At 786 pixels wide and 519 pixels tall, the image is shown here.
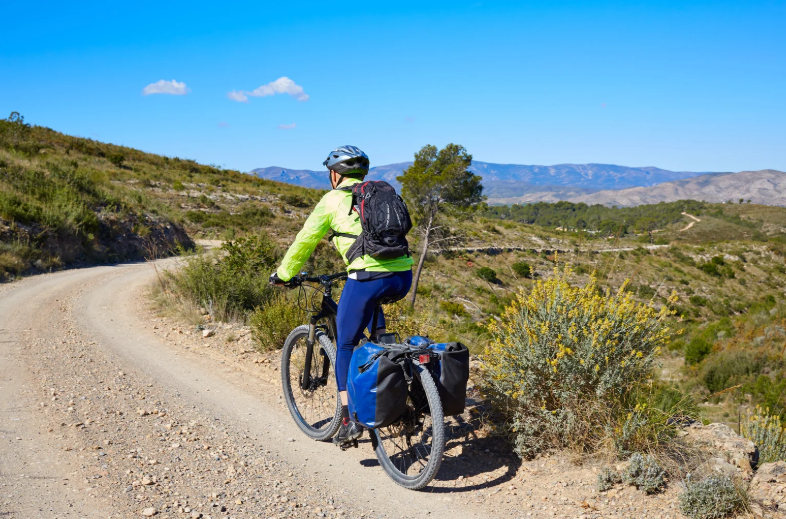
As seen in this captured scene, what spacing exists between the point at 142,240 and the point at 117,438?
48.9 ft

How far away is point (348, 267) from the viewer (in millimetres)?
3352

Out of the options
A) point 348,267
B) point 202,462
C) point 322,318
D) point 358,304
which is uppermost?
point 348,267

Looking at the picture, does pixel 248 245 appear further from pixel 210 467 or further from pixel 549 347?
pixel 549 347

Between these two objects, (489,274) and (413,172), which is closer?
(413,172)

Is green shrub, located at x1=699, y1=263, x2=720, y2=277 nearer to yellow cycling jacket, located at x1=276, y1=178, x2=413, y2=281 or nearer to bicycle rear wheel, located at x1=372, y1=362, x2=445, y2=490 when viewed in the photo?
bicycle rear wheel, located at x1=372, y1=362, x2=445, y2=490

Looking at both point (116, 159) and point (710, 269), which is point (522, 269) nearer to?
point (710, 269)

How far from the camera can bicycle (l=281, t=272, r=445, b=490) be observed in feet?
10.3

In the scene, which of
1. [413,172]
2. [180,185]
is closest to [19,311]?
[413,172]

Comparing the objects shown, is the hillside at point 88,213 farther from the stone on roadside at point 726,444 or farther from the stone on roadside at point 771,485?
the stone on roadside at point 771,485

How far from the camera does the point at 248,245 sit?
9.70m

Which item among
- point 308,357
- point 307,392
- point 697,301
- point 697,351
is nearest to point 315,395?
point 307,392

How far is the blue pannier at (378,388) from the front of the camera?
3092mm

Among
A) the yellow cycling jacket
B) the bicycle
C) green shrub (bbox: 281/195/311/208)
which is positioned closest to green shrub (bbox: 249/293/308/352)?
the bicycle

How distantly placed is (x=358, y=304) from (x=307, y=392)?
1.48m
